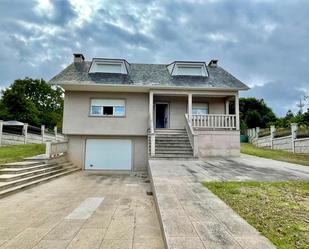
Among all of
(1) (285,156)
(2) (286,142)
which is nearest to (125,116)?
(1) (285,156)

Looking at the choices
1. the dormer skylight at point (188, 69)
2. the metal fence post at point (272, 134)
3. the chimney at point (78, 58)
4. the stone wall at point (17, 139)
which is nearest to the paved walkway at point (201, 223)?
the dormer skylight at point (188, 69)

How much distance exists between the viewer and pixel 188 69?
1490 cm

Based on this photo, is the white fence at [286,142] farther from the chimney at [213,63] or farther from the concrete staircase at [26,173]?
the concrete staircase at [26,173]

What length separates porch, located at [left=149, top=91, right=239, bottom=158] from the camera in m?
11.8

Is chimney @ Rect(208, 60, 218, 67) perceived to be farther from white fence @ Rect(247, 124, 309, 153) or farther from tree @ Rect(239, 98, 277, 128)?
tree @ Rect(239, 98, 277, 128)

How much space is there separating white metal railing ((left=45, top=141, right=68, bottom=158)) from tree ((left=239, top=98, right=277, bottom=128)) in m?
26.5

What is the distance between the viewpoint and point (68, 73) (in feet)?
43.9

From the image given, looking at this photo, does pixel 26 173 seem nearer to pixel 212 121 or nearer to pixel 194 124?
pixel 194 124

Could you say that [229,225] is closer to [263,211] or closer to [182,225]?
[182,225]

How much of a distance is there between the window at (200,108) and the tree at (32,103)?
20.2 metres

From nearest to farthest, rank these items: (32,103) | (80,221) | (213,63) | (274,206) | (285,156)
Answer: (274,206) < (80,221) < (285,156) < (213,63) < (32,103)

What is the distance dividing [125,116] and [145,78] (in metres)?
2.76

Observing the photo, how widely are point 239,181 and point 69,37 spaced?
65.6ft

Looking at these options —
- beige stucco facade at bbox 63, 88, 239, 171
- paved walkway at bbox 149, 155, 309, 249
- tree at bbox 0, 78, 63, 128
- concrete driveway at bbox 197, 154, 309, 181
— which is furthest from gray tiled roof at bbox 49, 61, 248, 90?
tree at bbox 0, 78, 63, 128
